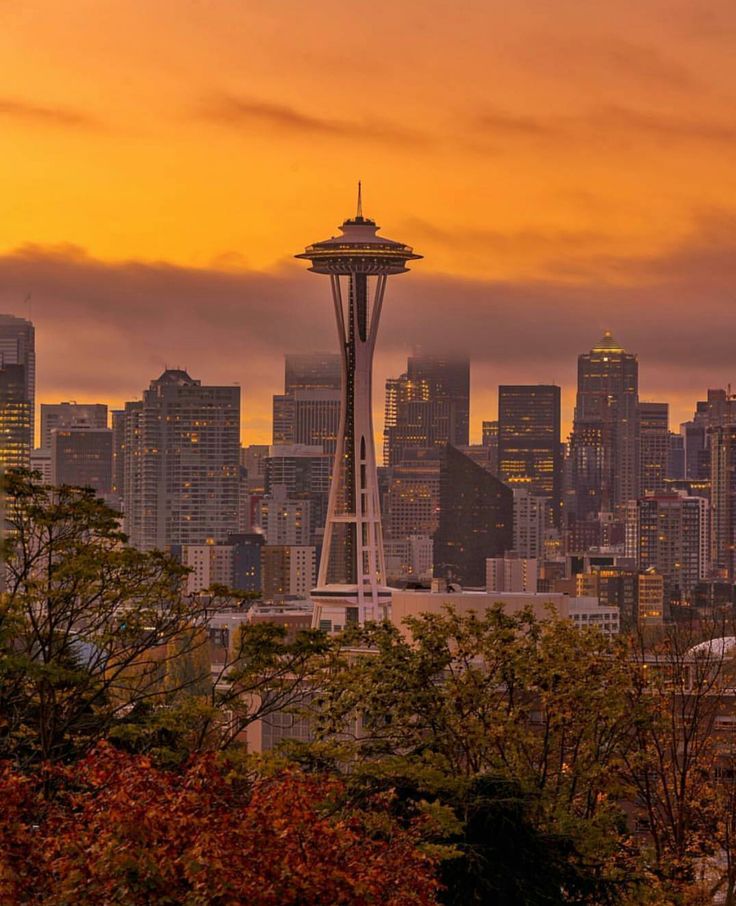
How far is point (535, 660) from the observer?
2342 centimetres

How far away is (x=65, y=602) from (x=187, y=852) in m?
9.37

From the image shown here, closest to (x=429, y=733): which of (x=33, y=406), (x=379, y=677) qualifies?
(x=379, y=677)

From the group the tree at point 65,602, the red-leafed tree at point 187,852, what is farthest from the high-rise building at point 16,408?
the red-leafed tree at point 187,852

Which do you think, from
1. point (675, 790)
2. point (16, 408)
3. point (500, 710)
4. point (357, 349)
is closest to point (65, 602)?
point (500, 710)

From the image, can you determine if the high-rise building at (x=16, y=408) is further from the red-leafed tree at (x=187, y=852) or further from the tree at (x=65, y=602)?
the red-leafed tree at (x=187, y=852)

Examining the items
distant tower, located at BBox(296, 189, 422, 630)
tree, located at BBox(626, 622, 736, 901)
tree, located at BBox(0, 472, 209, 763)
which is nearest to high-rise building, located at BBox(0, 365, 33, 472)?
distant tower, located at BBox(296, 189, 422, 630)

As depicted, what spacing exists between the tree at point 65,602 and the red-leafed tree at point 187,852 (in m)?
6.46

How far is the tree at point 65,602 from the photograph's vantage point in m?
21.4

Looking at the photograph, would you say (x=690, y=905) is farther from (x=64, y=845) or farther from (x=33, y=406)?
(x=33, y=406)

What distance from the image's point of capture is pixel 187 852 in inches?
501

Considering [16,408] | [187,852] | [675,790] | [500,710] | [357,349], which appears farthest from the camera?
[16,408]

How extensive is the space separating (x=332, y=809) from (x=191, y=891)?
21.6 feet

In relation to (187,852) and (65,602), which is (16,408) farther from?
(187,852)

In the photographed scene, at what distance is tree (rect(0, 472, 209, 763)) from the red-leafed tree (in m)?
6.46
